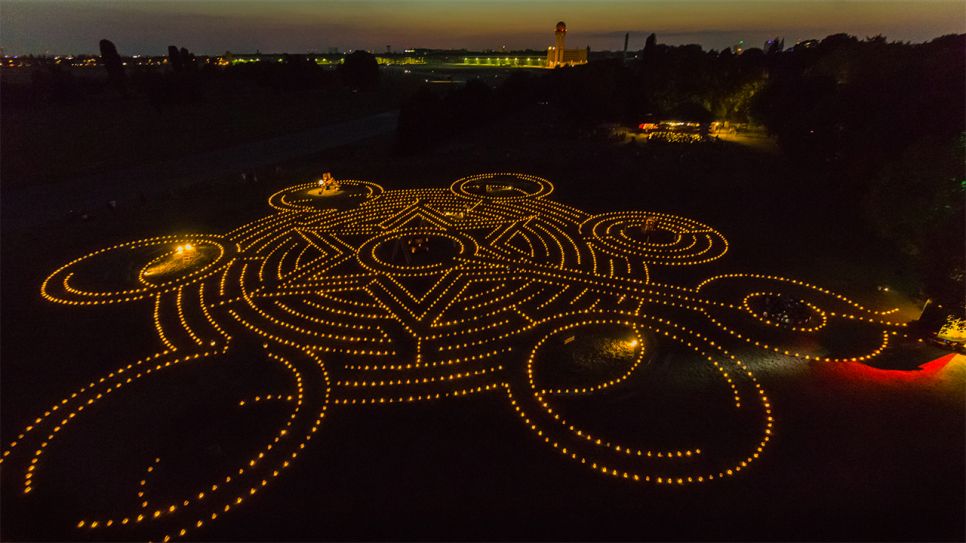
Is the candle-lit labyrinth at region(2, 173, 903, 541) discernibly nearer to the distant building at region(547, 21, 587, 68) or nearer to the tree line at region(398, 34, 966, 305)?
the tree line at region(398, 34, 966, 305)

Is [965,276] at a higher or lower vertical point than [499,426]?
higher

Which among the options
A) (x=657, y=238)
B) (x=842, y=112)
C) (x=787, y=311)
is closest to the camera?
(x=787, y=311)

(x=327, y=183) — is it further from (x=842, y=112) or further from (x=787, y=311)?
(x=842, y=112)

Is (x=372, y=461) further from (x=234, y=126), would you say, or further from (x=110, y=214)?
(x=234, y=126)

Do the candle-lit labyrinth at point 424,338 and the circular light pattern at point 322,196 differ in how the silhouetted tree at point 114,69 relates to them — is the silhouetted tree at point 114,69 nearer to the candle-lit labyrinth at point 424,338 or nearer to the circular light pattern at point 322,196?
the circular light pattern at point 322,196

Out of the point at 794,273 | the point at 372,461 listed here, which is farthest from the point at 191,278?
the point at 794,273

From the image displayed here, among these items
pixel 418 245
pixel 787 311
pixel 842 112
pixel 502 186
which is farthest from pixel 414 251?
pixel 842 112

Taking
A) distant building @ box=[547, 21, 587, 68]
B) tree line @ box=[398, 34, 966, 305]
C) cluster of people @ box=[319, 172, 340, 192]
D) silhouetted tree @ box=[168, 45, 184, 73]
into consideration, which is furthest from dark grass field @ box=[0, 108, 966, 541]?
distant building @ box=[547, 21, 587, 68]

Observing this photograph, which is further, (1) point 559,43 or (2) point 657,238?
(1) point 559,43
